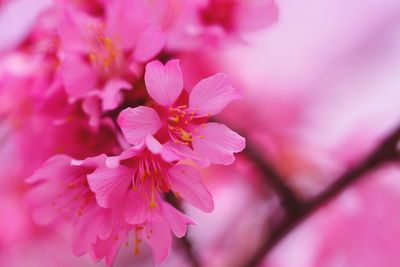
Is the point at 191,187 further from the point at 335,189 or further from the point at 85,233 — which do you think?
the point at 335,189

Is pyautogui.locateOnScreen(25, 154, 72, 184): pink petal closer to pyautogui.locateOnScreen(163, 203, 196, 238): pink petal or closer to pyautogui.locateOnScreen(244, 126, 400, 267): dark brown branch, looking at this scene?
pyautogui.locateOnScreen(163, 203, 196, 238): pink petal

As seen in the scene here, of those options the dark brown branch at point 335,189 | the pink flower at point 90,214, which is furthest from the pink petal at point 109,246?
the dark brown branch at point 335,189

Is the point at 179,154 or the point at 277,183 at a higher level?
the point at 179,154

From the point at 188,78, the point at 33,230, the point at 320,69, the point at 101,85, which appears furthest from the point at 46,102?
the point at 320,69

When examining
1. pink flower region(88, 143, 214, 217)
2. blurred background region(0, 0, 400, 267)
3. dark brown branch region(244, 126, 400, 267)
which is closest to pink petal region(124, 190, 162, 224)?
pink flower region(88, 143, 214, 217)

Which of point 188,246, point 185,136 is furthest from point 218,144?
point 188,246

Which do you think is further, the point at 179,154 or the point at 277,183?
the point at 277,183
